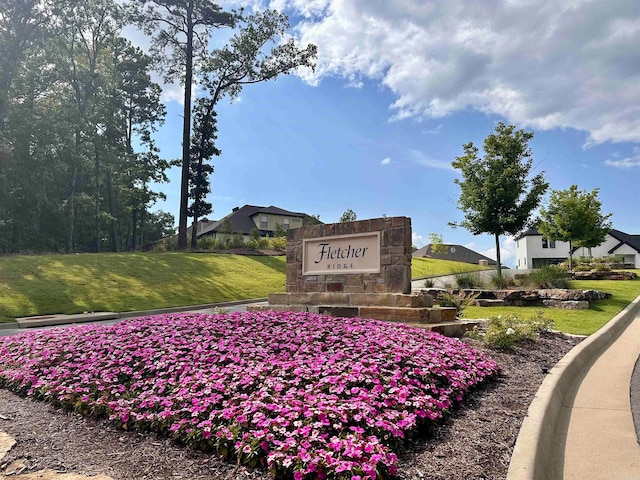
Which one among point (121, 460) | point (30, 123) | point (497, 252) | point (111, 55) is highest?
point (111, 55)

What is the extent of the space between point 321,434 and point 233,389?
1127mm

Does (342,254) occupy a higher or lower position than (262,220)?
lower

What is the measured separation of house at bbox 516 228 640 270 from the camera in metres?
48.7

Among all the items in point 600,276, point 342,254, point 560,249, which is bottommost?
point 600,276

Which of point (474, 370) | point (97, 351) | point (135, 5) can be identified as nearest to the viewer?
point (474, 370)

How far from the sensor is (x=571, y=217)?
26.2 meters

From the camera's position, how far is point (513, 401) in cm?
416

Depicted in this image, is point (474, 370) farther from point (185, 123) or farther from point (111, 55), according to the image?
point (111, 55)

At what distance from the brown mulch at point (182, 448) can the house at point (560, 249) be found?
162 feet

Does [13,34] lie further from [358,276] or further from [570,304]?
[570,304]

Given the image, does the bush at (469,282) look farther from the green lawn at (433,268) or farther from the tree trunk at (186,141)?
the tree trunk at (186,141)

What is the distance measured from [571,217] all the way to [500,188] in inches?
483

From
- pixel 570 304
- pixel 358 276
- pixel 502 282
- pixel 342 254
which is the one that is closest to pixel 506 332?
pixel 358 276

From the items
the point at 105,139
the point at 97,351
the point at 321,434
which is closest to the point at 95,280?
the point at 97,351
